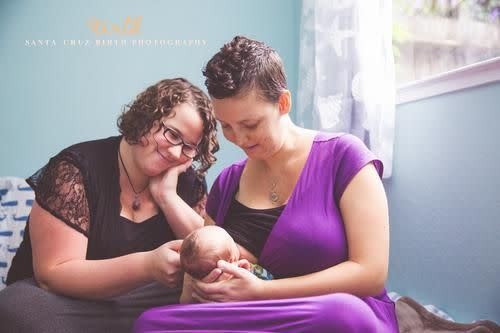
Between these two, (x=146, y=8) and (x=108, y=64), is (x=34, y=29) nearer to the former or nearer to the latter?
(x=108, y=64)

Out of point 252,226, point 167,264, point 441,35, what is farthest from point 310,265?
point 441,35

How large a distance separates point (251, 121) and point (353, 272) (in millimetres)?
446

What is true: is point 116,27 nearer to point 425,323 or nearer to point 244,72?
point 244,72

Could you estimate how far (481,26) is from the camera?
192cm

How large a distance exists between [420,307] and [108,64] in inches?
74.3

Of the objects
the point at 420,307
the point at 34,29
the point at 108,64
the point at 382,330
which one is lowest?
the point at 420,307

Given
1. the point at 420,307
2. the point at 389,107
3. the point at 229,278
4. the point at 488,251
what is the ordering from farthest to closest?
the point at 389,107 → the point at 420,307 → the point at 488,251 → the point at 229,278

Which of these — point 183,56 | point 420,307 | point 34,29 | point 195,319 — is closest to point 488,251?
point 420,307

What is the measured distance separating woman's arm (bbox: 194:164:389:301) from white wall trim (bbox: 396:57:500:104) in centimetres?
64

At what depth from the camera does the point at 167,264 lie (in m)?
1.39

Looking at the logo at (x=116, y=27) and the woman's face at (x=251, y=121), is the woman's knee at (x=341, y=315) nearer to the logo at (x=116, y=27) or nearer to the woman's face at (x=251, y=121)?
the woman's face at (x=251, y=121)

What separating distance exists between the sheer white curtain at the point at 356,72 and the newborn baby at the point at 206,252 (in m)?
0.99

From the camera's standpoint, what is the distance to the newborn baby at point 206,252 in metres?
1.30

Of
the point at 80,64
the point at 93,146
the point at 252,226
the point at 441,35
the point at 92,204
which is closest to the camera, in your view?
the point at 252,226
